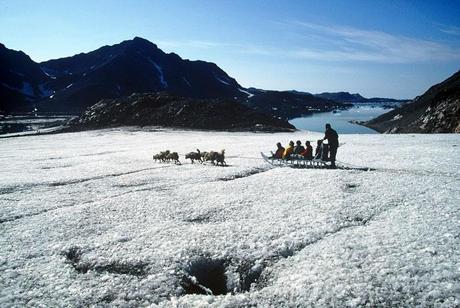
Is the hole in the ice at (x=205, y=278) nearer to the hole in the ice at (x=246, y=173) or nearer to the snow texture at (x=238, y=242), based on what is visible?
the snow texture at (x=238, y=242)

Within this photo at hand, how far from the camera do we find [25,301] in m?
7.82

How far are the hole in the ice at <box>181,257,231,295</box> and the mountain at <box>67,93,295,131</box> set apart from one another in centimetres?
5557

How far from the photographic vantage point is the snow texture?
784 cm

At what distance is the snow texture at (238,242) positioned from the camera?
309 inches

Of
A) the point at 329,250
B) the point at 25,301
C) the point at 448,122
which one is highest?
the point at 448,122

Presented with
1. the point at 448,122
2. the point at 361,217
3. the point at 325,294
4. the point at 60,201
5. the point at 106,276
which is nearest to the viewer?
the point at 325,294

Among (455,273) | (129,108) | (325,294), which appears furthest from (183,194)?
(129,108)

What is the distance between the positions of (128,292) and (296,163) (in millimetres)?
15896

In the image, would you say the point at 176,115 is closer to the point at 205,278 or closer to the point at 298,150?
the point at 298,150

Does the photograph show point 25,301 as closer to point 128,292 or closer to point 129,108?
point 128,292

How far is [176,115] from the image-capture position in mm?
76312

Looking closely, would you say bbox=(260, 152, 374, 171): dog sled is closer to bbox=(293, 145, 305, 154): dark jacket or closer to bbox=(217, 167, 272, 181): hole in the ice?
bbox=(293, 145, 305, 154): dark jacket

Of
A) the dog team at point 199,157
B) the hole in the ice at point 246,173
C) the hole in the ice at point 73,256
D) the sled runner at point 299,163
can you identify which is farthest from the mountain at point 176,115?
the hole in the ice at point 73,256

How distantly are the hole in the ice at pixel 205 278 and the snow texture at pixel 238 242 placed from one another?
0.04 metres
